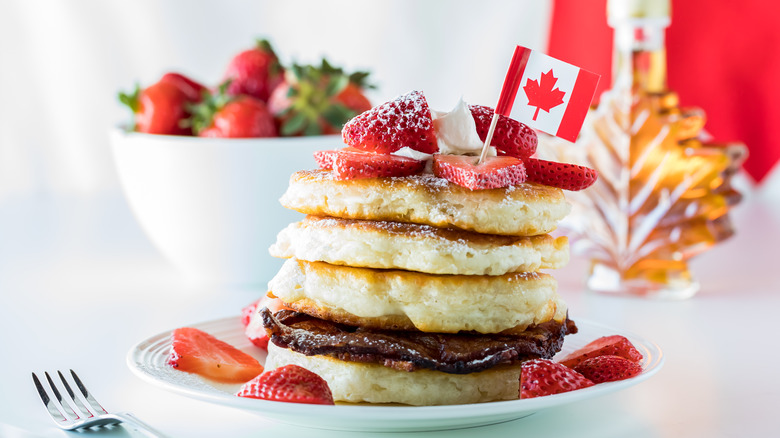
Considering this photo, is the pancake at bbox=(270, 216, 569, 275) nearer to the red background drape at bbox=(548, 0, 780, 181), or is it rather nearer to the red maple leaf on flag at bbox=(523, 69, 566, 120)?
the red maple leaf on flag at bbox=(523, 69, 566, 120)

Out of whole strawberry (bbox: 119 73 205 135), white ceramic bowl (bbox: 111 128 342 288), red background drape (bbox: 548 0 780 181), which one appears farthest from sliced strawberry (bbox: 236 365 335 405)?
red background drape (bbox: 548 0 780 181)

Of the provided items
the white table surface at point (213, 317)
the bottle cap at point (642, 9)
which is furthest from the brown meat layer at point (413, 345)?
the bottle cap at point (642, 9)

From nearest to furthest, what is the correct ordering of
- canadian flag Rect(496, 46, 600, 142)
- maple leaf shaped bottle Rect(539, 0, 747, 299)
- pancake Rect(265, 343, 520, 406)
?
1. pancake Rect(265, 343, 520, 406)
2. canadian flag Rect(496, 46, 600, 142)
3. maple leaf shaped bottle Rect(539, 0, 747, 299)

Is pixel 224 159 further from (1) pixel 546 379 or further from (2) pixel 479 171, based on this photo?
(1) pixel 546 379

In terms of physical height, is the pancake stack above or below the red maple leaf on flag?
below

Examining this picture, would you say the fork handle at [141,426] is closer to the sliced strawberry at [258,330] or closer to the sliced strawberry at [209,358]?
the sliced strawberry at [209,358]

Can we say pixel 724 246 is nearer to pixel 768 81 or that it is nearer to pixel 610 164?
pixel 610 164

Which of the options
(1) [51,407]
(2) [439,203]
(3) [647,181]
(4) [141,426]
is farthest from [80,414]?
(3) [647,181]
